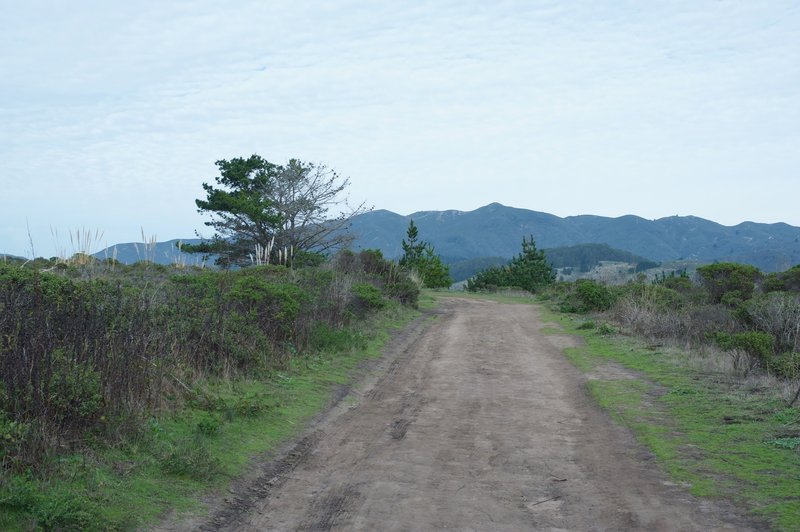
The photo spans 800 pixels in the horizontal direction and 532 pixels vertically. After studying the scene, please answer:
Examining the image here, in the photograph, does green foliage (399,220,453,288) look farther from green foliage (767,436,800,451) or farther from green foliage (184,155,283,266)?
green foliage (767,436,800,451)

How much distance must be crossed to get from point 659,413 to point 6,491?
8317 mm

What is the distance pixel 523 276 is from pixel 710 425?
45.8 meters

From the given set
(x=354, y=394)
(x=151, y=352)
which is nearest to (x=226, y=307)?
(x=354, y=394)

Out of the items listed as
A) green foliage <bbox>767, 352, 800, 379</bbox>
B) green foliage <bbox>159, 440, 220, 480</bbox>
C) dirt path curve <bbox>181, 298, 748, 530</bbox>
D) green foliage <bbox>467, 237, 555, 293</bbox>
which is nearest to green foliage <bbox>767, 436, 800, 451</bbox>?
dirt path curve <bbox>181, 298, 748, 530</bbox>

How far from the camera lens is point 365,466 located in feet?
25.4

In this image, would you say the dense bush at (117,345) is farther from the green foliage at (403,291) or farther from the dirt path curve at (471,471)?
the green foliage at (403,291)

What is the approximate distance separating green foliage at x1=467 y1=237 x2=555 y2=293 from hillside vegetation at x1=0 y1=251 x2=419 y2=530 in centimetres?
4049

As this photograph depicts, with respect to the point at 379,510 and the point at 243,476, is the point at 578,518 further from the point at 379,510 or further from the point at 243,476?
the point at 243,476

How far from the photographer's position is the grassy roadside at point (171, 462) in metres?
5.53

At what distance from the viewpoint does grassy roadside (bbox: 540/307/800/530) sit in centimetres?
689

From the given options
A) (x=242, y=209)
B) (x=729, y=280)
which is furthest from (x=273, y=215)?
(x=729, y=280)

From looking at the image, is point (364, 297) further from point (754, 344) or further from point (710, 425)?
point (710, 425)

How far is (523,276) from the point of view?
55.0 meters

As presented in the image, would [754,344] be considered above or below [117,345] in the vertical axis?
below
